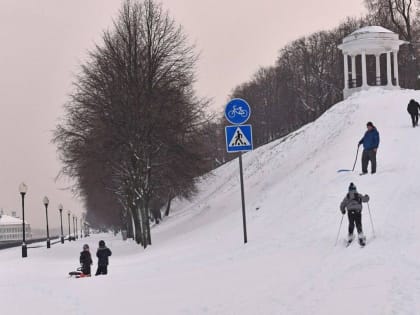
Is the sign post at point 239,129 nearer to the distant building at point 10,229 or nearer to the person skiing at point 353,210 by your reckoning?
the person skiing at point 353,210

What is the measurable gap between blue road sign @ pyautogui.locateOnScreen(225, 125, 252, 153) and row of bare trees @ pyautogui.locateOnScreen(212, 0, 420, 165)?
48663mm

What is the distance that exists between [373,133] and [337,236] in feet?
27.6

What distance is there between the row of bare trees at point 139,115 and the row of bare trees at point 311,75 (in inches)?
1321

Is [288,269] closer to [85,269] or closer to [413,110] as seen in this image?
[85,269]

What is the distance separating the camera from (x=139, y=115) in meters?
30.5

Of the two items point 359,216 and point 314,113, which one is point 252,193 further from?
point 314,113

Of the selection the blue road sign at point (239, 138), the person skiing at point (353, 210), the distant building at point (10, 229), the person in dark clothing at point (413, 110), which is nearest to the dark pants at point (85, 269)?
the blue road sign at point (239, 138)

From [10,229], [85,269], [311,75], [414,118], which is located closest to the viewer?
[85,269]

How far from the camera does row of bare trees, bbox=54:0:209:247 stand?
101ft

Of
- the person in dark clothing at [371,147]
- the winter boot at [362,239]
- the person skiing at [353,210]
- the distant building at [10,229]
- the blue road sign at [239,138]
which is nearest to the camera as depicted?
the winter boot at [362,239]

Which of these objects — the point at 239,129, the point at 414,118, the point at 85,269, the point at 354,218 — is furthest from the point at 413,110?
the point at 354,218

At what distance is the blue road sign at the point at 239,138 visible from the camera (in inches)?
576

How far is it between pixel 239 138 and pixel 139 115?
644 inches

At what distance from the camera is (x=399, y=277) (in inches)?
354
